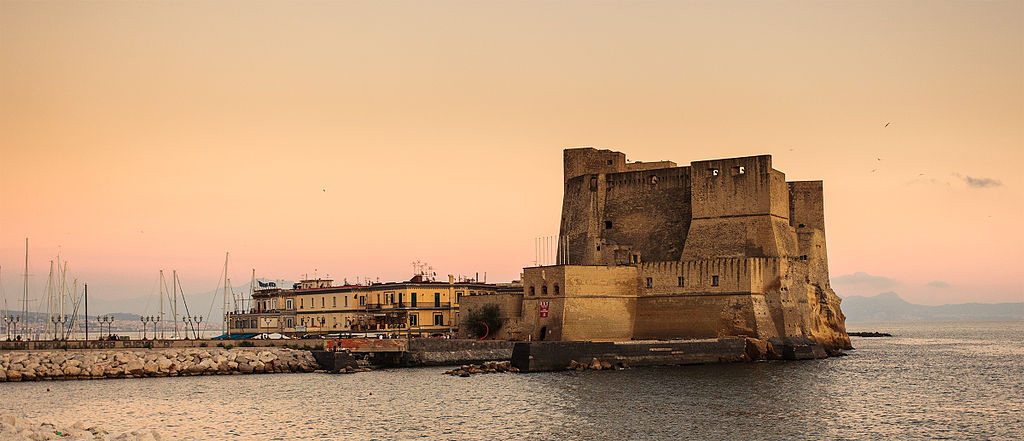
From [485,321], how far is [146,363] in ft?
52.2

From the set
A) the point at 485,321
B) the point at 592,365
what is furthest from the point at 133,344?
the point at 592,365

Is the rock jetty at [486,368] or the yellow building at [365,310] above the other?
the yellow building at [365,310]

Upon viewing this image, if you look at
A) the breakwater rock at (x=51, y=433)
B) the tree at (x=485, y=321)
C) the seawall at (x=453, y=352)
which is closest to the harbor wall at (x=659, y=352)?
the seawall at (x=453, y=352)

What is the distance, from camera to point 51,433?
2166 cm

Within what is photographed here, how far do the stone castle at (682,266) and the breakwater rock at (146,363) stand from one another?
11.2 m

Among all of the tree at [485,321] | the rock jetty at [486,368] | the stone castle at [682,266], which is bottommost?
the rock jetty at [486,368]

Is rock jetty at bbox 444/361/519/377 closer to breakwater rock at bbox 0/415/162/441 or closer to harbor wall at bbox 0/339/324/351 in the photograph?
harbor wall at bbox 0/339/324/351

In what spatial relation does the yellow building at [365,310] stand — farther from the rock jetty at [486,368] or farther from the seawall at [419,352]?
the rock jetty at [486,368]

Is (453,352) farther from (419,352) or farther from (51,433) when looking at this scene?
(51,433)

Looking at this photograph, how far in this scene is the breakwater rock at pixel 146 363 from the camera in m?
38.8

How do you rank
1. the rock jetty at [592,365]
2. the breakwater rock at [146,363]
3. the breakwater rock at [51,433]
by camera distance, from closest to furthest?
the breakwater rock at [51,433]
the breakwater rock at [146,363]
the rock jetty at [592,365]

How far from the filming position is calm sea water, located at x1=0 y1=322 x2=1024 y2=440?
1035 inches

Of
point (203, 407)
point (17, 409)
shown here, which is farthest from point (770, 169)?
point (17, 409)

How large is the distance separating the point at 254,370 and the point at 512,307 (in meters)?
13.0
